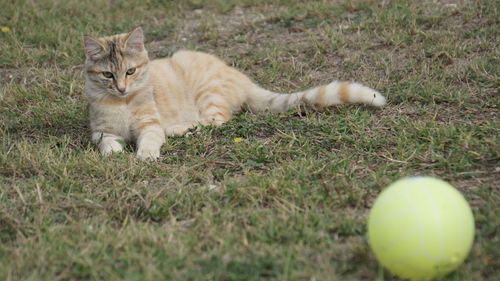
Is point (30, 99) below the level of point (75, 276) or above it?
below

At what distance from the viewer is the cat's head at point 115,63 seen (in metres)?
5.41

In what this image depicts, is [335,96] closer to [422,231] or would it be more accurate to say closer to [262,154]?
[262,154]

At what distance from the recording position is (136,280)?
3152 mm

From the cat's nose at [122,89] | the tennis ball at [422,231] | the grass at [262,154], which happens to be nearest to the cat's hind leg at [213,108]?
the grass at [262,154]

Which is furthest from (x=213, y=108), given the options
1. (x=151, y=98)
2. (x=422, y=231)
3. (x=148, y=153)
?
(x=422, y=231)

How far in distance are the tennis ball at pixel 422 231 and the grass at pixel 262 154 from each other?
0.13 m

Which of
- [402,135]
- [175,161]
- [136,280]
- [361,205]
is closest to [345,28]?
[402,135]

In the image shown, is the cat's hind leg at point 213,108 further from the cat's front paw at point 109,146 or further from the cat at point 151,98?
the cat's front paw at point 109,146

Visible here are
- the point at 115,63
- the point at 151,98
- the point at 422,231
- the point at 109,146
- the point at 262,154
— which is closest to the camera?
the point at 422,231

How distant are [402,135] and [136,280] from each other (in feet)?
8.47

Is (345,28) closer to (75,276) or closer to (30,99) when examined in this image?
(30,99)

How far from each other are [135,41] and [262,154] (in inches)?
65.3

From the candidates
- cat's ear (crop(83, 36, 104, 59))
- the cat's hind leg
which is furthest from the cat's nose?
the cat's hind leg

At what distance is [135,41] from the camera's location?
219 inches
